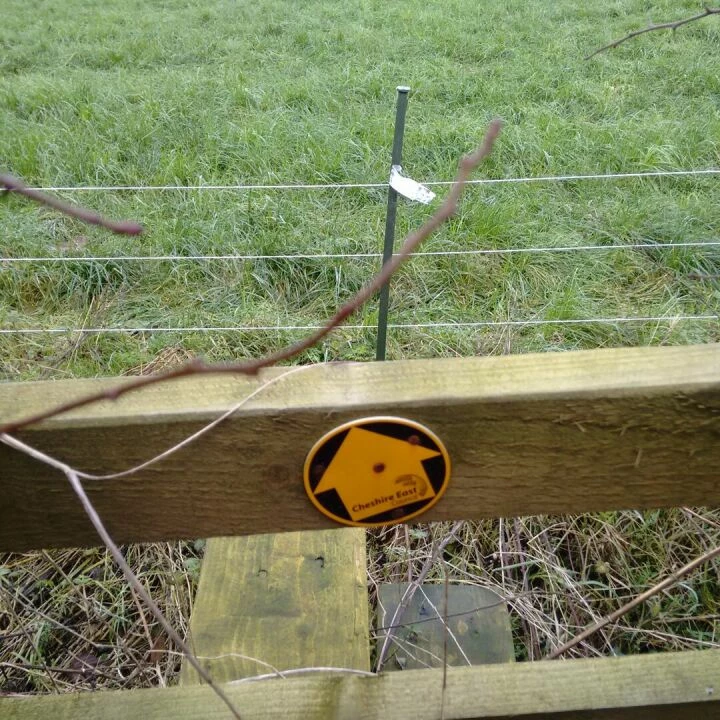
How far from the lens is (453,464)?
0.63m

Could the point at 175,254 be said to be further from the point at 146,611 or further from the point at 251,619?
the point at 251,619

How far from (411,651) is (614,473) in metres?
0.78

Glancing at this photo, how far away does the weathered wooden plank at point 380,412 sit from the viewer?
0.58 m

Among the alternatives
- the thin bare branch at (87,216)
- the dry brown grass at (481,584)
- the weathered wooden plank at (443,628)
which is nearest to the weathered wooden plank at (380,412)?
the thin bare branch at (87,216)

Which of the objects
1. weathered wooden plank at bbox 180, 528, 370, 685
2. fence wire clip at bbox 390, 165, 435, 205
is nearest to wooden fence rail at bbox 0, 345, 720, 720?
weathered wooden plank at bbox 180, 528, 370, 685

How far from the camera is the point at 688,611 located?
62.8 inches

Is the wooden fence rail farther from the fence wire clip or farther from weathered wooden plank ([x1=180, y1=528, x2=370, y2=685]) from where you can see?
the fence wire clip

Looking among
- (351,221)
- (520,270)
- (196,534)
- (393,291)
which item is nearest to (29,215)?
(351,221)

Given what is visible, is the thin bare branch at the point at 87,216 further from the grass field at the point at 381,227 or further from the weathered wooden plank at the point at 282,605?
the grass field at the point at 381,227

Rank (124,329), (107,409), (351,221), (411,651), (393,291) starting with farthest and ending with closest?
1. (351,221)
2. (393,291)
3. (124,329)
4. (411,651)
5. (107,409)

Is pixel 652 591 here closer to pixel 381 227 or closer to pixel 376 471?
pixel 376 471

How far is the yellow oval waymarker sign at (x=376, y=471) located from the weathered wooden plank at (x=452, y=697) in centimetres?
18

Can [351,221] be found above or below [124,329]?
above

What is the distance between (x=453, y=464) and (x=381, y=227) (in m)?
2.61
